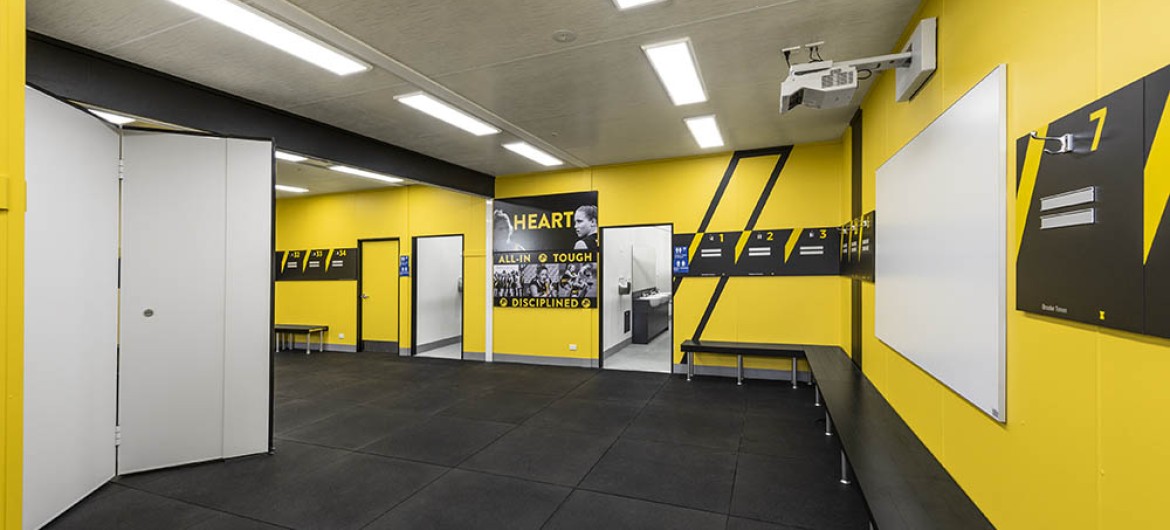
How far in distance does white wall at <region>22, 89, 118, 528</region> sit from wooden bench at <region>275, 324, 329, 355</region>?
5.62 m

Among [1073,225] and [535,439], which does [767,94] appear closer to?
[1073,225]

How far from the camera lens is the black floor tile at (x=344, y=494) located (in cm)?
276

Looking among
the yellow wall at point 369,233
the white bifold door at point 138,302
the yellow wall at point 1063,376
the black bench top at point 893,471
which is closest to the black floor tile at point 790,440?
the black bench top at point 893,471

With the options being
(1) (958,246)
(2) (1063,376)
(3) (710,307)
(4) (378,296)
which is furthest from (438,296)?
(2) (1063,376)

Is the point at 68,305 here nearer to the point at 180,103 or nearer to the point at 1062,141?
the point at 180,103

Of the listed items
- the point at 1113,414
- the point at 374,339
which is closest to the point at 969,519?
the point at 1113,414

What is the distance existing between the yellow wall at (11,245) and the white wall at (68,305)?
6.16 ft

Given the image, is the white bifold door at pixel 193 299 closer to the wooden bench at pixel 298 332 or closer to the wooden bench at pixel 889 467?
the wooden bench at pixel 889 467

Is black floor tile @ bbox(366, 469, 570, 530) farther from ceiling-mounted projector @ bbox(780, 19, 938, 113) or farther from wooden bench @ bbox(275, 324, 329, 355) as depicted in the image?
wooden bench @ bbox(275, 324, 329, 355)

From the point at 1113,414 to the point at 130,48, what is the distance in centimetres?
504

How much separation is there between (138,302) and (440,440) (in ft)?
7.93

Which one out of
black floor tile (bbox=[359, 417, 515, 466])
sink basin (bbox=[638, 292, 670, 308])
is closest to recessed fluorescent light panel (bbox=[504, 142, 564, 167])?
black floor tile (bbox=[359, 417, 515, 466])

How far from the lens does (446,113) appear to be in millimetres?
4410

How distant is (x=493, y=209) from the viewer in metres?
7.58
